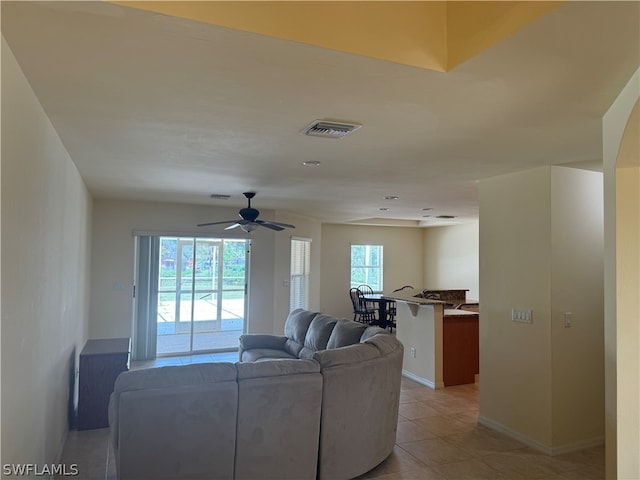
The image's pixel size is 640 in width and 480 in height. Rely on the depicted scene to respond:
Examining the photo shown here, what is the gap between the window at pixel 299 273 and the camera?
8062 mm

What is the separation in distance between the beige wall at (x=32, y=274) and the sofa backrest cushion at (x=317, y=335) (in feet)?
7.98

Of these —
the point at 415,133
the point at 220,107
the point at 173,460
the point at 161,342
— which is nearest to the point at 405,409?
the point at 173,460

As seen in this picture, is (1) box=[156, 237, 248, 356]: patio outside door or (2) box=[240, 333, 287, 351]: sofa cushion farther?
(1) box=[156, 237, 248, 356]: patio outside door

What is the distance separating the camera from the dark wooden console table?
159 inches

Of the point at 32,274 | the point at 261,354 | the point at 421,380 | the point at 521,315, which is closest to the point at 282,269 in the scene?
the point at 261,354

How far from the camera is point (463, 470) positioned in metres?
3.36

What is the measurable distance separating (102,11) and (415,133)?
1891 millimetres

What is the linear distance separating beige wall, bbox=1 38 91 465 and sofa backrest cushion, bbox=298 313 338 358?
2433 millimetres

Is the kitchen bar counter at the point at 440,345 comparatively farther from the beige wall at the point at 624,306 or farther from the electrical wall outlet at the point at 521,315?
the beige wall at the point at 624,306

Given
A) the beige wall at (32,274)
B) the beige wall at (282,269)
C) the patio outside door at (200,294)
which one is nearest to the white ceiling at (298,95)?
the beige wall at (32,274)

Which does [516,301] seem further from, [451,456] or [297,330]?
[297,330]

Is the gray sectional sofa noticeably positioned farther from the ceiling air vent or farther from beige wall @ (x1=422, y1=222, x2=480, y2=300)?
beige wall @ (x1=422, y1=222, x2=480, y2=300)

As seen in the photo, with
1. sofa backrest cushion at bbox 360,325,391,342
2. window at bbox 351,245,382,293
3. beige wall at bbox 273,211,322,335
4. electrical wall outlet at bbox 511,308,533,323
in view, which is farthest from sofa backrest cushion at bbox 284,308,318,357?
window at bbox 351,245,382,293

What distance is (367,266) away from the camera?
11.0 m
